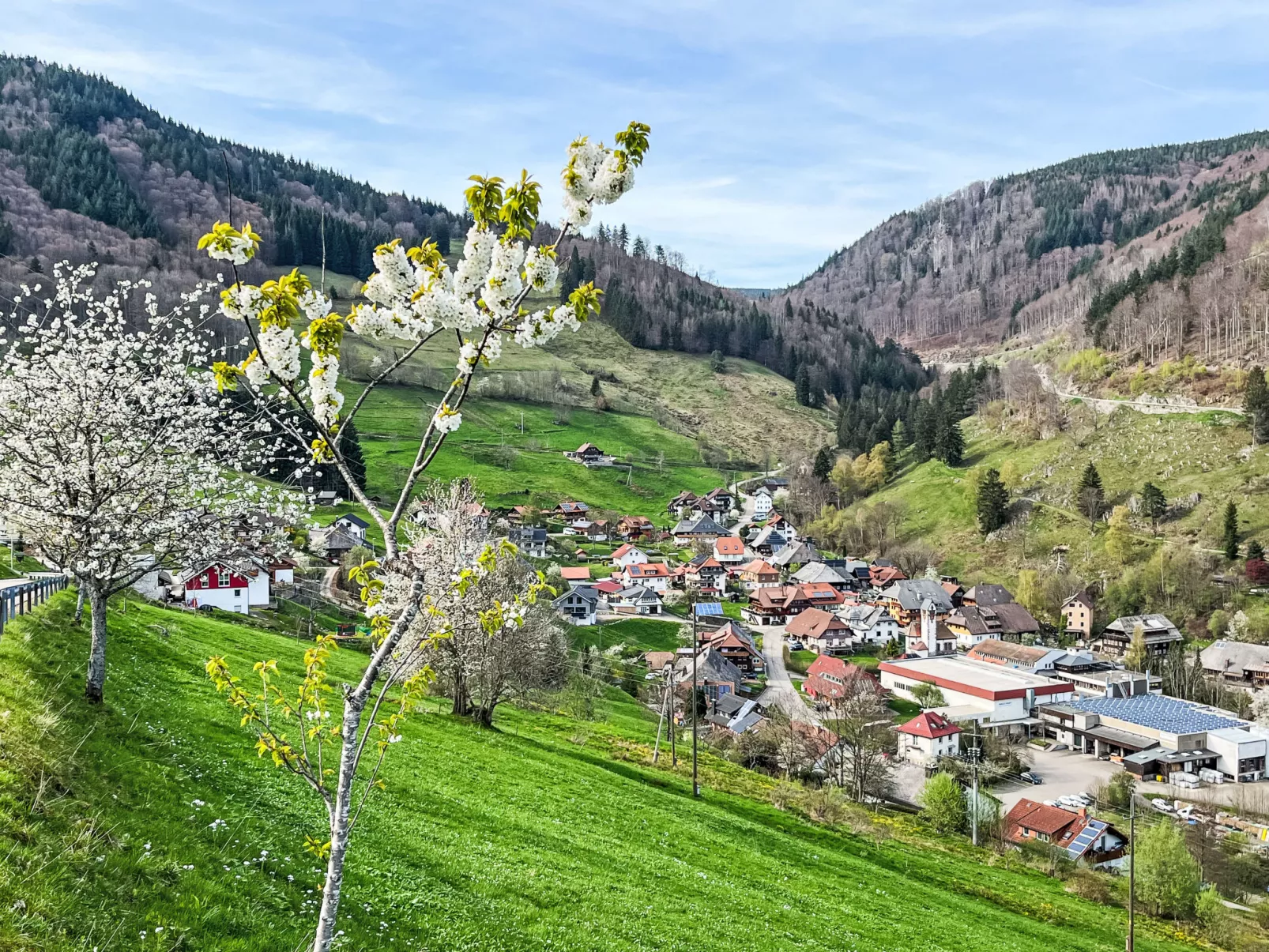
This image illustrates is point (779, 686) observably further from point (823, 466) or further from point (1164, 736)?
point (823, 466)

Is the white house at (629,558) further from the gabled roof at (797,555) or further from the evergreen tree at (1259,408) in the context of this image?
the evergreen tree at (1259,408)

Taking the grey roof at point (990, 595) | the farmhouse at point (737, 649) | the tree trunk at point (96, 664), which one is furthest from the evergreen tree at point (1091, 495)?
the tree trunk at point (96, 664)

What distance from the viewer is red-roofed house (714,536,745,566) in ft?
341

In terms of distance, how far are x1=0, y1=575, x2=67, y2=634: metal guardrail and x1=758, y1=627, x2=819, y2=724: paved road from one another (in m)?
46.2

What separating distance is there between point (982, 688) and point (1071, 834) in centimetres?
2389

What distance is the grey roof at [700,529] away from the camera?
111 meters

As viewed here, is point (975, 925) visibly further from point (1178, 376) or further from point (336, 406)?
point (1178, 376)

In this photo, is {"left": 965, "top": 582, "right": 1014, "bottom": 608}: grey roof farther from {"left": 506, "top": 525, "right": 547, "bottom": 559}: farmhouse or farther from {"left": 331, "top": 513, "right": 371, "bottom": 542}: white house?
{"left": 331, "top": 513, "right": 371, "bottom": 542}: white house

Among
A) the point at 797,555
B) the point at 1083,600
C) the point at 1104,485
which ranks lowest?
the point at 797,555

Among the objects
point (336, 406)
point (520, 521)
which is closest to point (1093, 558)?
point (520, 521)

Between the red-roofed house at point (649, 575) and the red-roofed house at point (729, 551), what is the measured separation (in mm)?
11093

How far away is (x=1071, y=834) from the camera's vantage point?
4100cm

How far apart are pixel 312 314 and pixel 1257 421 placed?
366 ft

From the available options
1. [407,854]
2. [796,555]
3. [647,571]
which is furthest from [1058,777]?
[407,854]
